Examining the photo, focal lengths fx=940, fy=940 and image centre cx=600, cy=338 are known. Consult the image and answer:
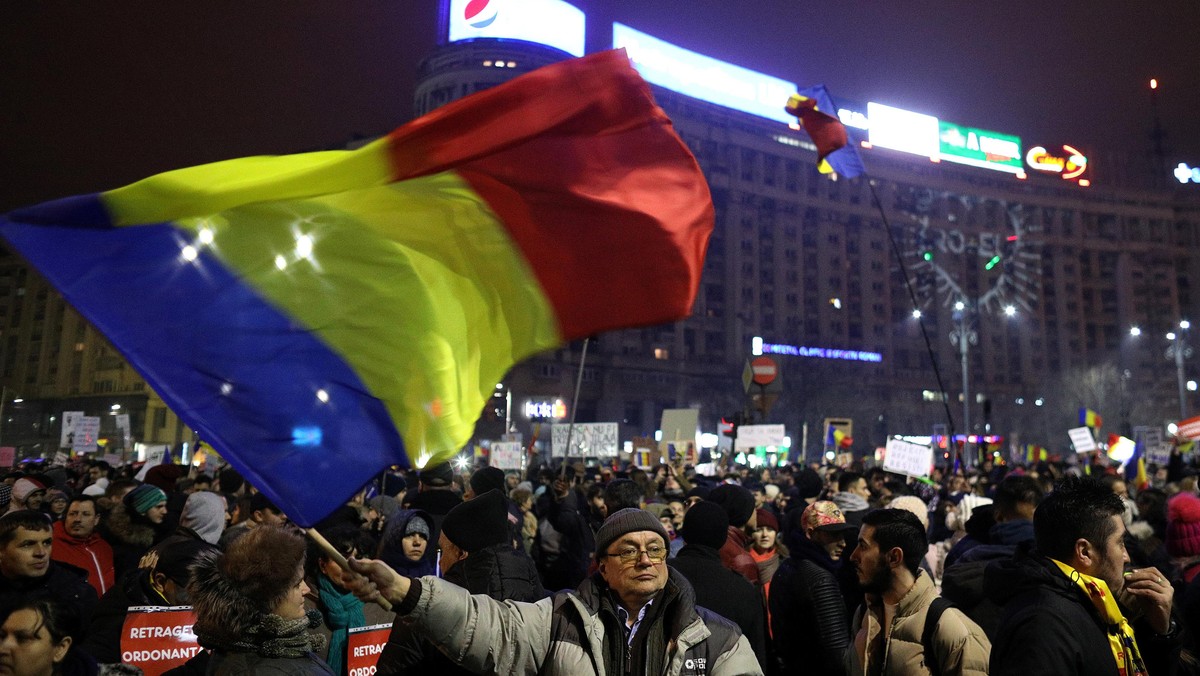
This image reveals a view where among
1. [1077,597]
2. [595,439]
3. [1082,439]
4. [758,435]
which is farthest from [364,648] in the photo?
[1082,439]

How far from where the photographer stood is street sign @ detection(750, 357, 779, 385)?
24031 mm

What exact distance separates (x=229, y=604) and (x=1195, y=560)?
514 cm

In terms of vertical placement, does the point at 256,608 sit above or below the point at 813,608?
above

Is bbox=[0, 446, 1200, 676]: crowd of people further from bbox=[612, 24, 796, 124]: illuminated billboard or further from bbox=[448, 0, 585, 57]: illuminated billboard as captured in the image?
bbox=[612, 24, 796, 124]: illuminated billboard

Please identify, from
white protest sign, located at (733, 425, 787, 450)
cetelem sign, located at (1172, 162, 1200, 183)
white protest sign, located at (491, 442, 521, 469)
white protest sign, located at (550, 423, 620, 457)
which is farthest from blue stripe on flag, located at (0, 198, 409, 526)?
cetelem sign, located at (1172, 162, 1200, 183)

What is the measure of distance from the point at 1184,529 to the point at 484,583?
4184 millimetres

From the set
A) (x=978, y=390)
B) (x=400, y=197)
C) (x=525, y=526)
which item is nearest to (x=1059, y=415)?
(x=978, y=390)

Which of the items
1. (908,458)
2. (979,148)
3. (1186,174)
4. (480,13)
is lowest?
(908,458)

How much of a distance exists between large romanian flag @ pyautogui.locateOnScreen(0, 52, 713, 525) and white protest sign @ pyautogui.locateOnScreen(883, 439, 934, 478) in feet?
31.3

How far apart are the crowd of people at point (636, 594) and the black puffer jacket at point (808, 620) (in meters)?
0.01

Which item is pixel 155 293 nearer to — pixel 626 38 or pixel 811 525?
pixel 811 525

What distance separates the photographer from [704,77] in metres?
85.3

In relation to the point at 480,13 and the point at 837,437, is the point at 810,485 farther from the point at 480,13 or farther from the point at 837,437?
the point at 480,13

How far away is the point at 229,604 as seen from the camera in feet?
10.7
